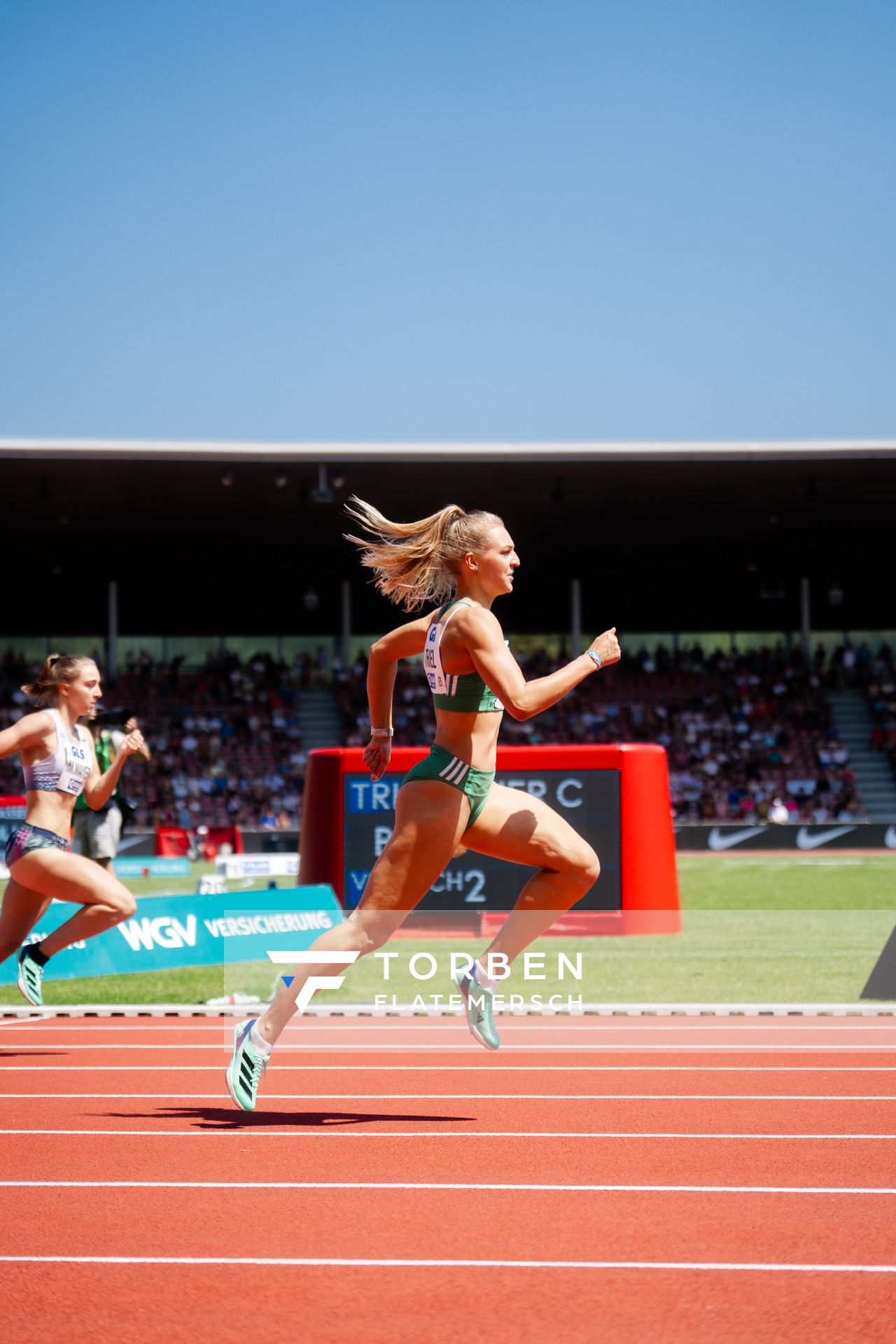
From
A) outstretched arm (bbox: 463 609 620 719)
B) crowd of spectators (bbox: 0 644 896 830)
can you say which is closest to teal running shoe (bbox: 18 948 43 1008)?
outstretched arm (bbox: 463 609 620 719)

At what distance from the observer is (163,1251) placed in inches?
146

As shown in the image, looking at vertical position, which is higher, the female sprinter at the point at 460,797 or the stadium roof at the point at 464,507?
the stadium roof at the point at 464,507

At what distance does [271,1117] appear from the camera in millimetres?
5543

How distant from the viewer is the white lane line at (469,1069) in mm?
6504

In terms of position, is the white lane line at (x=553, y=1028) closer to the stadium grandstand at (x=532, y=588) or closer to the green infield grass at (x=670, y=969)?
the green infield grass at (x=670, y=969)

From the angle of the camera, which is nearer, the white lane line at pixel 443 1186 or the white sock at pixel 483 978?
the white lane line at pixel 443 1186

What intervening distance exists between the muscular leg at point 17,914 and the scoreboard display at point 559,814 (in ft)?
19.7

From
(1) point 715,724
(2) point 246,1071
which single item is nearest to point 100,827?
(2) point 246,1071

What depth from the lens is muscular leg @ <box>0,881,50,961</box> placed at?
7.22 metres

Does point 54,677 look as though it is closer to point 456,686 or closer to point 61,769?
point 61,769

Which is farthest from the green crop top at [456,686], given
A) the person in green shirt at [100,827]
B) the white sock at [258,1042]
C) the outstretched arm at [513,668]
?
the person in green shirt at [100,827]

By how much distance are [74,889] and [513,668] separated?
10.2ft

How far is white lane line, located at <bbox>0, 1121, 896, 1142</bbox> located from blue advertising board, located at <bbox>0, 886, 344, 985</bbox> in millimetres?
4782

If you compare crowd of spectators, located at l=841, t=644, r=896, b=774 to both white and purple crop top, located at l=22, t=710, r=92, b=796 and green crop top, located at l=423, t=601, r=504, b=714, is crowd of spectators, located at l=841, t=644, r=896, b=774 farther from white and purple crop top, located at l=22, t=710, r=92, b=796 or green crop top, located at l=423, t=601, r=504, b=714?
green crop top, located at l=423, t=601, r=504, b=714
